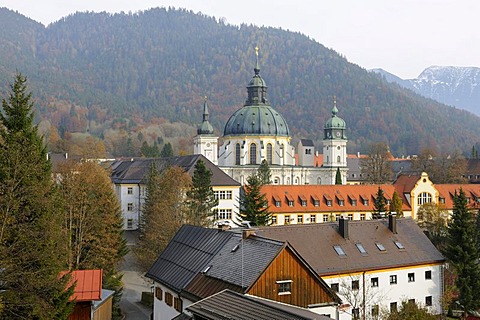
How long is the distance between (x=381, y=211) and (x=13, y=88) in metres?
44.5

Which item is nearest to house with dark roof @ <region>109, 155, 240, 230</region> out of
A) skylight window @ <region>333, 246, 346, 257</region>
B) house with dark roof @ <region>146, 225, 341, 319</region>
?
skylight window @ <region>333, 246, 346, 257</region>

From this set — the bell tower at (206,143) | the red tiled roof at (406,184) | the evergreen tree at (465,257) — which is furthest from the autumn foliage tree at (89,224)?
the bell tower at (206,143)

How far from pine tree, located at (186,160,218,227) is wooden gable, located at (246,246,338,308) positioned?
21081 mm

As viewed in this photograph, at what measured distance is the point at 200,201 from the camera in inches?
2052

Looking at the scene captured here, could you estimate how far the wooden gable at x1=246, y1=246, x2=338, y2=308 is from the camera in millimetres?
24172

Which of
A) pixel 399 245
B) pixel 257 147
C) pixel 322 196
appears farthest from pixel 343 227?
pixel 257 147

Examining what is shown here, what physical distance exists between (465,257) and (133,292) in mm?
23289

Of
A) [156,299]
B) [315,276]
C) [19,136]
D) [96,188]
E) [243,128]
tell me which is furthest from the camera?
[243,128]

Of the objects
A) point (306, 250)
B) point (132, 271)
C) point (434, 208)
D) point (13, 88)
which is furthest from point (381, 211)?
point (13, 88)

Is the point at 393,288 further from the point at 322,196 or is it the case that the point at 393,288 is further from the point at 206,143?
the point at 206,143

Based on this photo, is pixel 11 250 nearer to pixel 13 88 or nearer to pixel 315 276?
pixel 13 88

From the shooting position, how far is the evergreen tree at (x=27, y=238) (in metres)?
19.8

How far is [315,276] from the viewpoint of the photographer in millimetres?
25453

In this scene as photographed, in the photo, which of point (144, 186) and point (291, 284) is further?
point (144, 186)
